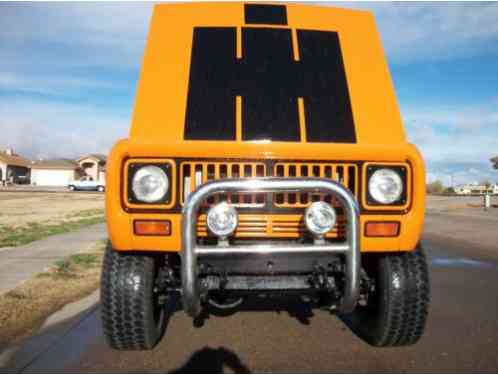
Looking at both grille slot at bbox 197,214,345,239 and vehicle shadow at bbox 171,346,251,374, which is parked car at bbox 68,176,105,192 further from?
grille slot at bbox 197,214,345,239

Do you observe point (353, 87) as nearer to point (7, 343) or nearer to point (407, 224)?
point (407, 224)

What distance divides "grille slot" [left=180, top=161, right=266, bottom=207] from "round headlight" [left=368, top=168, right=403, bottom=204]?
0.72 m

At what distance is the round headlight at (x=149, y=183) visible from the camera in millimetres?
2451

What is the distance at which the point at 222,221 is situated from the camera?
227 centimetres

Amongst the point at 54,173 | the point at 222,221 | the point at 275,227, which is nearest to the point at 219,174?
the point at 222,221

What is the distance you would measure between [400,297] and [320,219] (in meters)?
0.95

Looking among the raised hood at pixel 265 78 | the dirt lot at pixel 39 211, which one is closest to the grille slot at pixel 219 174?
the raised hood at pixel 265 78

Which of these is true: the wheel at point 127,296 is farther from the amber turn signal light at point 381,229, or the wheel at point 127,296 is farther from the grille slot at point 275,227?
the amber turn signal light at point 381,229

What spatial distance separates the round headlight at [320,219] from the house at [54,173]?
64370 mm

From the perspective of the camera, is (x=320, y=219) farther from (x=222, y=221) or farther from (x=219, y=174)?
(x=219, y=174)

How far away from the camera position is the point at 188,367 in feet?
9.02

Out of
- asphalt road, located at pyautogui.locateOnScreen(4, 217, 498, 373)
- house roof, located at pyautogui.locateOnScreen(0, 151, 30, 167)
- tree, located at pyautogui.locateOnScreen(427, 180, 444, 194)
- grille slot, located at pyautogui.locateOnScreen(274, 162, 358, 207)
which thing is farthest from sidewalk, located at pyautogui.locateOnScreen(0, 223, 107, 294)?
house roof, located at pyautogui.locateOnScreen(0, 151, 30, 167)

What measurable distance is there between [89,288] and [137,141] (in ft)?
10.00

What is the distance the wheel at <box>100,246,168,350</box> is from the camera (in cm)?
267
